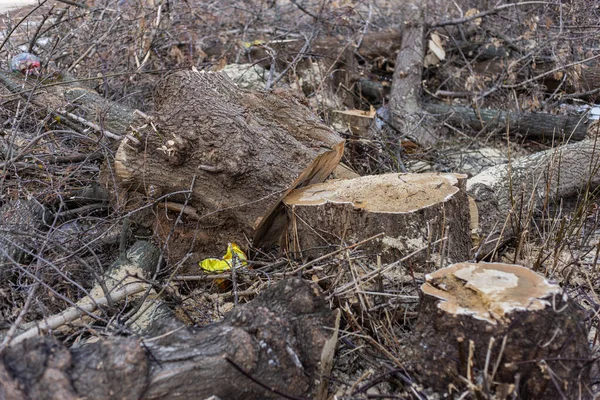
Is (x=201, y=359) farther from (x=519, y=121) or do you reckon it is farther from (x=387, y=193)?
(x=519, y=121)

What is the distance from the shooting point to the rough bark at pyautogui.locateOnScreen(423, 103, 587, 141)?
5.27 m

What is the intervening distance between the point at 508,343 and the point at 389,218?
0.99 meters

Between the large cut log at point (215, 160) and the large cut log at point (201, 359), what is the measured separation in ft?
2.94

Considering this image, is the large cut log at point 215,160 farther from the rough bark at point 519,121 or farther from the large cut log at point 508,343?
the rough bark at point 519,121

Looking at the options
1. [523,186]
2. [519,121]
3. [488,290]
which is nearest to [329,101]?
[519,121]

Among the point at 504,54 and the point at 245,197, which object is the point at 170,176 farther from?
the point at 504,54

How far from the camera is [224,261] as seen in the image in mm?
3021

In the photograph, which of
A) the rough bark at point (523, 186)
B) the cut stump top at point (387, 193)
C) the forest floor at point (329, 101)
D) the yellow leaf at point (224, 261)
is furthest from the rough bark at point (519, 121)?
the yellow leaf at point (224, 261)

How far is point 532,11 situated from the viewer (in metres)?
6.45

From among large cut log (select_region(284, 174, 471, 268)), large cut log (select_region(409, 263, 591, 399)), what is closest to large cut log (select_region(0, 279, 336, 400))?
large cut log (select_region(409, 263, 591, 399))

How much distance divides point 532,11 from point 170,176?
515 cm

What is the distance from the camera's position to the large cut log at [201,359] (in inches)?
67.2

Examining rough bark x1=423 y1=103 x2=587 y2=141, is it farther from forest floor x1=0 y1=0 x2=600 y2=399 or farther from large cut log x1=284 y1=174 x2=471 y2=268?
large cut log x1=284 y1=174 x2=471 y2=268

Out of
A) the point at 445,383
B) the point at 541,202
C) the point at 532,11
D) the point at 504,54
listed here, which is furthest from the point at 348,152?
the point at 532,11
